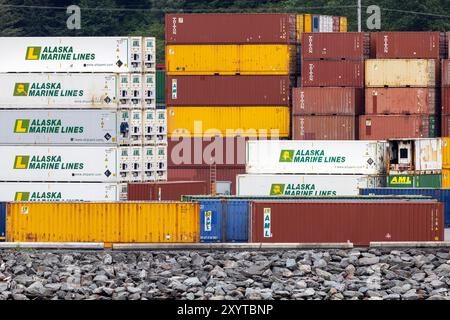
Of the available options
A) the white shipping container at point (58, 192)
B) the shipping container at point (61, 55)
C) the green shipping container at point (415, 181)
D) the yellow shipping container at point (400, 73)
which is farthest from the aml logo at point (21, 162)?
the yellow shipping container at point (400, 73)

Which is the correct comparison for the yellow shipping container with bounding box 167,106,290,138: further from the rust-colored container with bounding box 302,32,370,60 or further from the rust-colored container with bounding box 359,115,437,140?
the rust-colored container with bounding box 359,115,437,140

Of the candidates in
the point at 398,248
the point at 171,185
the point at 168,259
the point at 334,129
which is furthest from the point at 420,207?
the point at 334,129

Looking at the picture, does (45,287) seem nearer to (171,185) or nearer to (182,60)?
(171,185)

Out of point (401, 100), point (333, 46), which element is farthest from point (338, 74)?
point (401, 100)

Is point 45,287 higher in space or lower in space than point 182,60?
lower

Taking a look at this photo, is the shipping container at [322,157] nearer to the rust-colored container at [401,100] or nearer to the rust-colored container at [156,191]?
the rust-colored container at [156,191]

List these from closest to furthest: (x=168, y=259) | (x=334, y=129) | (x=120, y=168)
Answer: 1. (x=168, y=259)
2. (x=120, y=168)
3. (x=334, y=129)
